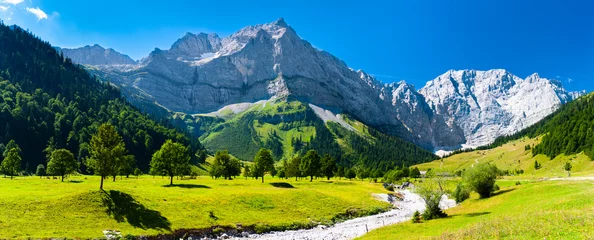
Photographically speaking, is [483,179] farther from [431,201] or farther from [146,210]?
[146,210]

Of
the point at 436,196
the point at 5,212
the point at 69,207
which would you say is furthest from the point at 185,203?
the point at 436,196

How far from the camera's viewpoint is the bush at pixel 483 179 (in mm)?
81562

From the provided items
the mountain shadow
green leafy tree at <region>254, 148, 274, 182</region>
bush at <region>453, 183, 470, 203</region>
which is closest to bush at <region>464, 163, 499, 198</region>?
bush at <region>453, 183, 470, 203</region>

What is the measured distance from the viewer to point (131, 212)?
60.3 meters

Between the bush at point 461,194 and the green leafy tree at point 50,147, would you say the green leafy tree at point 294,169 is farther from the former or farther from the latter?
the green leafy tree at point 50,147

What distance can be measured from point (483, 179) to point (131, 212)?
81948mm

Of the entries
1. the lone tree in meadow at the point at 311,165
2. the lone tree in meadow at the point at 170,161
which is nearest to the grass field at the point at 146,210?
the lone tree in meadow at the point at 170,161

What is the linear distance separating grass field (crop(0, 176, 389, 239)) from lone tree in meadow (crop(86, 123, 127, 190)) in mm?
4470

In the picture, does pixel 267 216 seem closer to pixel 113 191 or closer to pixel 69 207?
pixel 113 191

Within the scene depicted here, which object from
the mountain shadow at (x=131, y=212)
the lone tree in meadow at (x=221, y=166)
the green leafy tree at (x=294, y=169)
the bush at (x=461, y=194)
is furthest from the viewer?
the green leafy tree at (x=294, y=169)

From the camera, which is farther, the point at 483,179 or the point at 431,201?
the point at 483,179

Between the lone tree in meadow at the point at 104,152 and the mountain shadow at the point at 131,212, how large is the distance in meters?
7.76

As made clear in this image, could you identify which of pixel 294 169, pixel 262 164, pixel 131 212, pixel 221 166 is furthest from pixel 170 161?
pixel 294 169

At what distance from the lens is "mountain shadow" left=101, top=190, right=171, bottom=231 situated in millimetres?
57625
